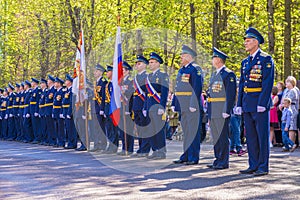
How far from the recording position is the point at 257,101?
9891mm

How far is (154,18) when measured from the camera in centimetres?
2594

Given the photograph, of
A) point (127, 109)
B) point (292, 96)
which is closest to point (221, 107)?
point (127, 109)

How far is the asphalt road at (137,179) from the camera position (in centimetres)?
810

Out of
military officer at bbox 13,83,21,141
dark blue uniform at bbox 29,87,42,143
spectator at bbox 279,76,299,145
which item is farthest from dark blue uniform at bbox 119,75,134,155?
military officer at bbox 13,83,21,141

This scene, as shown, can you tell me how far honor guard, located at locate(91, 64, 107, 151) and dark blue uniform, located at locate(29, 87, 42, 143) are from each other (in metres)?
4.17

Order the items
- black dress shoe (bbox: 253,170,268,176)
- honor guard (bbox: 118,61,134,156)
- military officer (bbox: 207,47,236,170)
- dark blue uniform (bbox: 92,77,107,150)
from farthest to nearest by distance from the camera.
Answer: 1. dark blue uniform (bbox: 92,77,107,150)
2. honor guard (bbox: 118,61,134,156)
3. military officer (bbox: 207,47,236,170)
4. black dress shoe (bbox: 253,170,268,176)

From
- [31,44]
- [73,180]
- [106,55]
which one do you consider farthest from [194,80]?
[31,44]

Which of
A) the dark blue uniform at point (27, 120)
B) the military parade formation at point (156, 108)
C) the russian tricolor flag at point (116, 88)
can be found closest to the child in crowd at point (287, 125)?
the military parade formation at point (156, 108)

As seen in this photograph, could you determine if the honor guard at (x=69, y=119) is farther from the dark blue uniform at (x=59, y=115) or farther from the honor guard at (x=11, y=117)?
the honor guard at (x=11, y=117)

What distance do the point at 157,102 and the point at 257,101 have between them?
3.23m

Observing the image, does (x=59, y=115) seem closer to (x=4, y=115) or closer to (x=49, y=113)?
(x=49, y=113)

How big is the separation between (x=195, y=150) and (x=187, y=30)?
17826mm

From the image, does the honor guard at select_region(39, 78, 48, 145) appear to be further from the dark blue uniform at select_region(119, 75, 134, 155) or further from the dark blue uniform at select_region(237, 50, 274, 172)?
the dark blue uniform at select_region(237, 50, 274, 172)

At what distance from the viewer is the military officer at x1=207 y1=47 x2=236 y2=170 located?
10.8 meters
